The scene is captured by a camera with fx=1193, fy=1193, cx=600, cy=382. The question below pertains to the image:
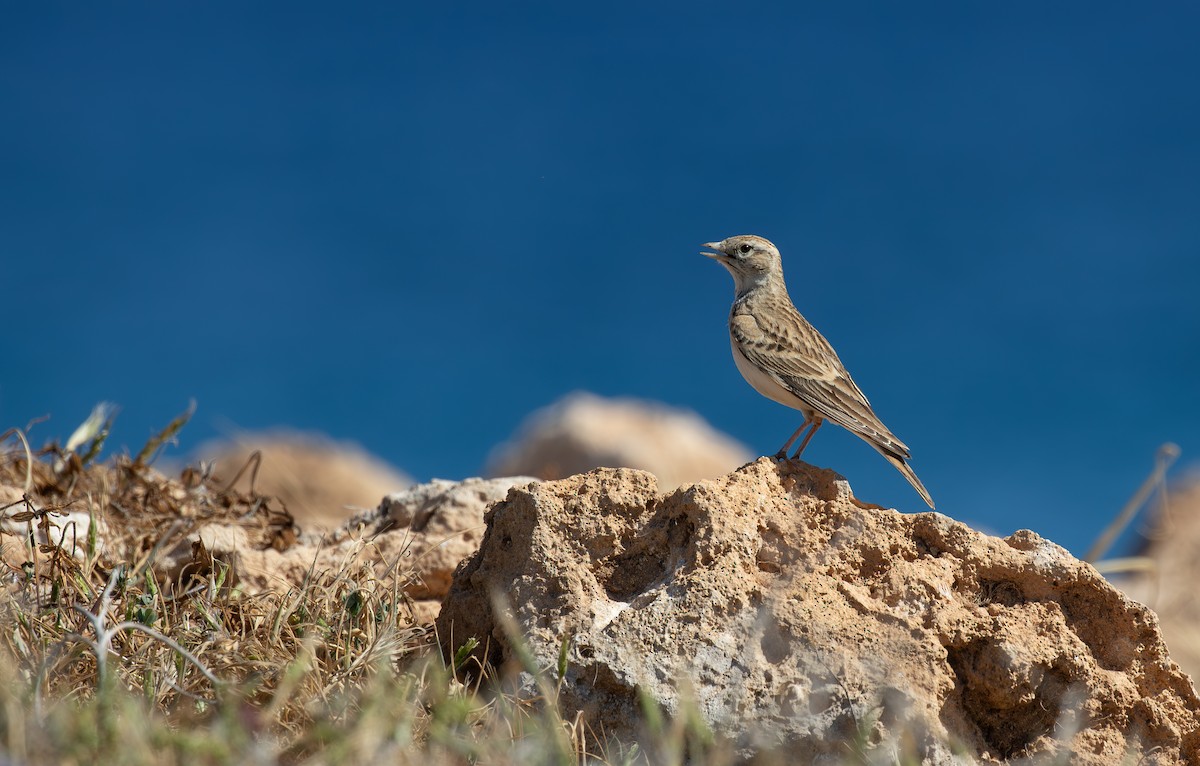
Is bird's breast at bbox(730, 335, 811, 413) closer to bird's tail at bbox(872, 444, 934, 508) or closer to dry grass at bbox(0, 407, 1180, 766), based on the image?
bird's tail at bbox(872, 444, 934, 508)

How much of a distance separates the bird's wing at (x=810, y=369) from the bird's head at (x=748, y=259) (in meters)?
0.78

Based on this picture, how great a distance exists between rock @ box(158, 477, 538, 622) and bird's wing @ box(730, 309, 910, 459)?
5.50ft

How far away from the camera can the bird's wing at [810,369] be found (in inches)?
259

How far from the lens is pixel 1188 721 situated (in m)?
4.65

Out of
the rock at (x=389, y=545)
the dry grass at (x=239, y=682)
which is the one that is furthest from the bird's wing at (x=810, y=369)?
the dry grass at (x=239, y=682)

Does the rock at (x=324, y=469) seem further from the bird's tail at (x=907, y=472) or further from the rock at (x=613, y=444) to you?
the bird's tail at (x=907, y=472)

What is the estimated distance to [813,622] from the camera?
4.27 metres

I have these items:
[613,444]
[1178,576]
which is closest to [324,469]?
[613,444]

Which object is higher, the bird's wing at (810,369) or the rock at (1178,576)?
the rock at (1178,576)

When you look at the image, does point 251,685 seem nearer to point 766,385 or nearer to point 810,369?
point 766,385

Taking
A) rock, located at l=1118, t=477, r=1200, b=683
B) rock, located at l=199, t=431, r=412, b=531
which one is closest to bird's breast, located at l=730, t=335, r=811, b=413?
rock, located at l=1118, t=477, r=1200, b=683

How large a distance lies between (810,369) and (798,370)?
92 mm

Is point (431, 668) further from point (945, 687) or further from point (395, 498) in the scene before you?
point (395, 498)

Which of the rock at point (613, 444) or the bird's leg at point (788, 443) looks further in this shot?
the rock at point (613, 444)
